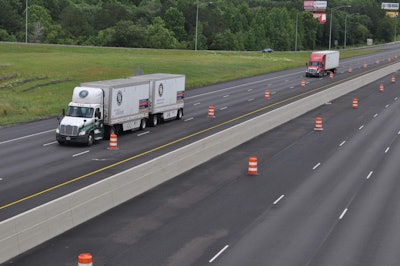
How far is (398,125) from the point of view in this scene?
190 ft

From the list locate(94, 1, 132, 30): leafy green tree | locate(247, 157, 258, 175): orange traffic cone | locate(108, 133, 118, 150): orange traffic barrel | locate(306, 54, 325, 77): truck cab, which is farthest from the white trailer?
locate(94, 1, 132, 30): leafy green tree

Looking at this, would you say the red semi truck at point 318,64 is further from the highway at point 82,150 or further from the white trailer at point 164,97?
the white trailer at point 164,97

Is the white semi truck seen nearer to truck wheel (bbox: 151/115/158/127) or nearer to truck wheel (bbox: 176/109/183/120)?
truck wheel (bbox: 151/115/158/127)

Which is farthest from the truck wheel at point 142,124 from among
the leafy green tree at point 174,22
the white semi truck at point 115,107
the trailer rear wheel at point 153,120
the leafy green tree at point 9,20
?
the leafy green tree at point 174,22

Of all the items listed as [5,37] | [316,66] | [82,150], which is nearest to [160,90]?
[82,150]

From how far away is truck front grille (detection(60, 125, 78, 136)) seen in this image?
1676 inches

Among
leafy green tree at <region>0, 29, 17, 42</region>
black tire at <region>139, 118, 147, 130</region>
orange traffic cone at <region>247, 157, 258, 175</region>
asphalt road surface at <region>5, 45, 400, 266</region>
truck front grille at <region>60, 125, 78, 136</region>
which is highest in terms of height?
leafy green tree at <region>0, 29, 17, 42</region>

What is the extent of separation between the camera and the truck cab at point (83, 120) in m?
42.7

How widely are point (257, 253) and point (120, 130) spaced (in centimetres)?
2526

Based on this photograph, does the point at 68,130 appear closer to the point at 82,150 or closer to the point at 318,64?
the point at 82,150

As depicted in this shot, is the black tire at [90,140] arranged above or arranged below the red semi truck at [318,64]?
below

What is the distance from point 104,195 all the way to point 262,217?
20.4ft

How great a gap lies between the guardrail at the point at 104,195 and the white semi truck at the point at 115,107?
7.37m

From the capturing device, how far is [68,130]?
4272 centimetres
